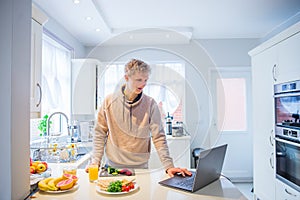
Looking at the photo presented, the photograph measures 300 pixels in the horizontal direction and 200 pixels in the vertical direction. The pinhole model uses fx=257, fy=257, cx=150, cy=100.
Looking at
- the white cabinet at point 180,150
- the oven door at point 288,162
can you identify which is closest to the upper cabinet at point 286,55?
the oven door at point 288,162

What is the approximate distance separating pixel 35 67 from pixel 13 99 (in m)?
0.70

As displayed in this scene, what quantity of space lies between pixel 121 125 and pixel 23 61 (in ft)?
2.36

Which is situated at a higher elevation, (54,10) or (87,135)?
(54,10)

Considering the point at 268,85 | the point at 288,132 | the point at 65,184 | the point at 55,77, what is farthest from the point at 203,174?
the point at 55,77

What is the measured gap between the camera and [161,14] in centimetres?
298

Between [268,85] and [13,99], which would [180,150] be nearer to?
[268,85]

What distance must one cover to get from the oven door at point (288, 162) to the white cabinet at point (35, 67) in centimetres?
193

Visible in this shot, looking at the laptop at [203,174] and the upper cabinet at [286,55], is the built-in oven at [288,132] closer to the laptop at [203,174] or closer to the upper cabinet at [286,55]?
the upper cabinet at [286,55]

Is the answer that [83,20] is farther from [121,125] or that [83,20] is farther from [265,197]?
[265,197]

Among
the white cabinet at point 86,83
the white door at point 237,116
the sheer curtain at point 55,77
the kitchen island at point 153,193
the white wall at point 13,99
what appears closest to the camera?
the white wall at point 13,99

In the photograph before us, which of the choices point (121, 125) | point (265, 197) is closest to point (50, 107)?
point (121, 125)

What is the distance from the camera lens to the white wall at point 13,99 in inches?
38.1

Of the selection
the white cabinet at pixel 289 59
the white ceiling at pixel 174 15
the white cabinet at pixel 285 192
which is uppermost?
the white ceiling at pixel 174 15

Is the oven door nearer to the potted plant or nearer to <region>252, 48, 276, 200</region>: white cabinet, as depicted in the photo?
<region>252, 48, 276, 200</region>: white cabinet
